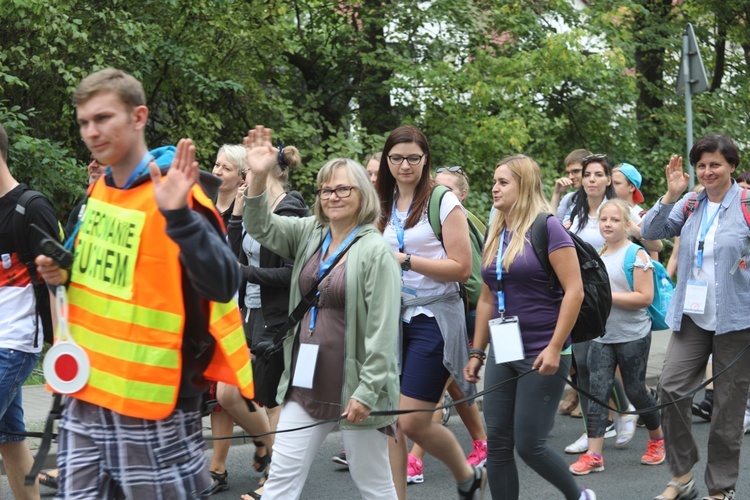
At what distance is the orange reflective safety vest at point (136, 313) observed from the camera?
10.2ft

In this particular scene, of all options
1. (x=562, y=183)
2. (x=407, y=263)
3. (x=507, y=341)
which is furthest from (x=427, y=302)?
(x=562, y=183)

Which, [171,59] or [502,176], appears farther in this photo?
[171,59]

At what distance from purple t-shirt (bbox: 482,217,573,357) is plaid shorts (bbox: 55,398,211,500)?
227 centimetres

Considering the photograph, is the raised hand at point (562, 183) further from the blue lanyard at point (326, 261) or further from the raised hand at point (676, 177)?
the blue lanyard at point (326, 261)

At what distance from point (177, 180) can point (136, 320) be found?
43 cm

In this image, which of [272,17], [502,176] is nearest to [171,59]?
[272,17]

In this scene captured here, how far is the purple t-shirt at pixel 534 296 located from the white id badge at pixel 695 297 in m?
1.04

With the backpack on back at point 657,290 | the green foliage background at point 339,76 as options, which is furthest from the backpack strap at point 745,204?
the green foliage background at point 339,76

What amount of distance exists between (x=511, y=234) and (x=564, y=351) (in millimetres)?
607

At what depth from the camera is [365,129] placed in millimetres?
12641

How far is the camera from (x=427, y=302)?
5.43 metres

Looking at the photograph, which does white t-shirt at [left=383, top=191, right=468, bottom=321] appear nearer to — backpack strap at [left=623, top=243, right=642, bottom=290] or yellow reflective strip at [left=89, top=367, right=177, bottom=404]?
backpack strap at [left=623, top=243, right=642, bottom=290]

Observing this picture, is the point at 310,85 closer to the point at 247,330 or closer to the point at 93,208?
the point at 247,330

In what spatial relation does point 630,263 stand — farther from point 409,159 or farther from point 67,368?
point 67,368
